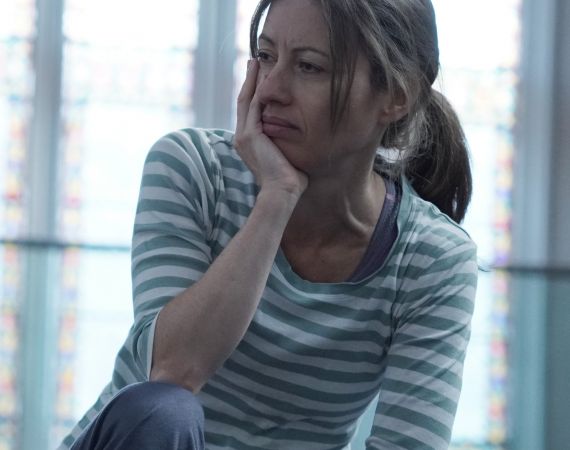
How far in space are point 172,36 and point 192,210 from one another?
275 centimetres

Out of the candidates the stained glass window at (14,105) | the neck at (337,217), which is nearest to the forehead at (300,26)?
the neck at (337,217)

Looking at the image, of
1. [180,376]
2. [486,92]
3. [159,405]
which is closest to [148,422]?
[159,405]

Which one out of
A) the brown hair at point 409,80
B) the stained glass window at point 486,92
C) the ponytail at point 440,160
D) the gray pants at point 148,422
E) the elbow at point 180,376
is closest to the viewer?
the gray pants at point 148,422

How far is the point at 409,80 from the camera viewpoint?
4.87ft

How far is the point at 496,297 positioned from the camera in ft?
9.21

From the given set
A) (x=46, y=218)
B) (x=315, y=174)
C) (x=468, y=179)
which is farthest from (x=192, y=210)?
(x=46, y=218)

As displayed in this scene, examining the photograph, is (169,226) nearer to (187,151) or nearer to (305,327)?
(187,151)

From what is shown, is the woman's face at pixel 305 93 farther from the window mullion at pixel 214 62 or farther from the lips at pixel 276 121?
the window mullion at pixel 214 62

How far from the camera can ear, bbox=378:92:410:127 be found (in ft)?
4.81

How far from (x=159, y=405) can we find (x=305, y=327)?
0.32 m

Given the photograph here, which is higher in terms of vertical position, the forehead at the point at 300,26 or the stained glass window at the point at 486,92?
the forehead at the point at 300,26

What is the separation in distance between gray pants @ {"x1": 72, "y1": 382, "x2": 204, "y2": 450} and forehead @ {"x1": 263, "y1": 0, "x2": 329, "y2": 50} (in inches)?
18.5

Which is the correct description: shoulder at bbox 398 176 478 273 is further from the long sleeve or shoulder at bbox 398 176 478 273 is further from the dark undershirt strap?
the long sleeve

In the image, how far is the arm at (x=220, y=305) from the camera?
1286mm
